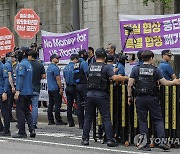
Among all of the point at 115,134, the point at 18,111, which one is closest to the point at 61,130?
the point at 18,111

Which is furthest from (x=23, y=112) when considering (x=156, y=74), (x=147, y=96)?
(x=156, y=74)

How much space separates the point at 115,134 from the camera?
12.1m

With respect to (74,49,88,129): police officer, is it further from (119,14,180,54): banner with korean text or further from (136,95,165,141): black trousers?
(136,95,165,141): black trousers

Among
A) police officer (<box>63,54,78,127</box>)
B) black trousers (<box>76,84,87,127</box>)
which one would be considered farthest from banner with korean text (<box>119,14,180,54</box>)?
police officer (<box>63,54,78,127</box>)

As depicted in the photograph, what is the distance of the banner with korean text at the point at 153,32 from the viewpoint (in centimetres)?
1344

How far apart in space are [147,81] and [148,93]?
0.75 feet

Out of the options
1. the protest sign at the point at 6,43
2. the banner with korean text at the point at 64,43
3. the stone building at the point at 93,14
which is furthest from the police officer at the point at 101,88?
the stone building at the point at 93,14

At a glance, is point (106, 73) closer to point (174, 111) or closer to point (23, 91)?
point (174, 111)

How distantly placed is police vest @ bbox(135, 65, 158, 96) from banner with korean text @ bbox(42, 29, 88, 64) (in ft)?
17.1

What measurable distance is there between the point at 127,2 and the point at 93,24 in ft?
6.78

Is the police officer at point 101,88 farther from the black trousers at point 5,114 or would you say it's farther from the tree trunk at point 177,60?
the tree trunk at point 177,60

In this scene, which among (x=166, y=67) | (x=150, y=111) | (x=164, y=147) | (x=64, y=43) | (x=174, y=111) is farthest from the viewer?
(x=64, y=43)

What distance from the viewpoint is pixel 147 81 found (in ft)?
36.6

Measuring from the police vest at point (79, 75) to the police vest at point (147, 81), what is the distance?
324 cm
